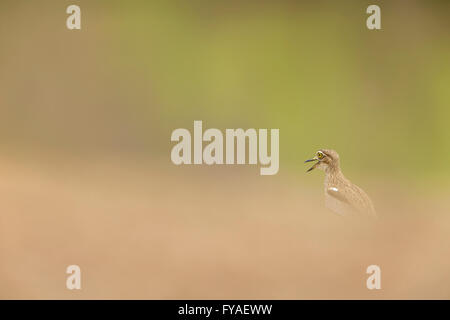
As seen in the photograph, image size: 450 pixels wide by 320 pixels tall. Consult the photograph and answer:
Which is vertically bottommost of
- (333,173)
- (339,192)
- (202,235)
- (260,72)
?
(202,235)

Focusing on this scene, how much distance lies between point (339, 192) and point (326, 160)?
0.20 meters

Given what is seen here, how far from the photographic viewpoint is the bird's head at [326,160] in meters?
2.15

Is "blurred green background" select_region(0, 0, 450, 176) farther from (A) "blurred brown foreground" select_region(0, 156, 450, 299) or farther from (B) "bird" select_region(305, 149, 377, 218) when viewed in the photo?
(A) "blurred brown foreground" select_region(0, 156, 450, 299)

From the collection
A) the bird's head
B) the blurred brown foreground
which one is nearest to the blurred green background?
the bird's head

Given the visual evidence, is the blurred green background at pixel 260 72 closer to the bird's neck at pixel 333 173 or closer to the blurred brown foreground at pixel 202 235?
the bird's neck at pixel 333 173

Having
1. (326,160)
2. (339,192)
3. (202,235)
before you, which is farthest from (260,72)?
(202,235)

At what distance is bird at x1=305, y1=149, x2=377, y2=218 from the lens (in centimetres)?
214

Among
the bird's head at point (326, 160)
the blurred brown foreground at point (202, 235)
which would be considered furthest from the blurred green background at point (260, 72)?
the blurred brown foreground at point (202, 235)

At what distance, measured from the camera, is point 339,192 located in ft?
7.00

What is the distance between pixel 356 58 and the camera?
7.06 feet

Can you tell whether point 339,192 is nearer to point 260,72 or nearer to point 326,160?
point 326,160

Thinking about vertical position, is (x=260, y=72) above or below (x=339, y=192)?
above
